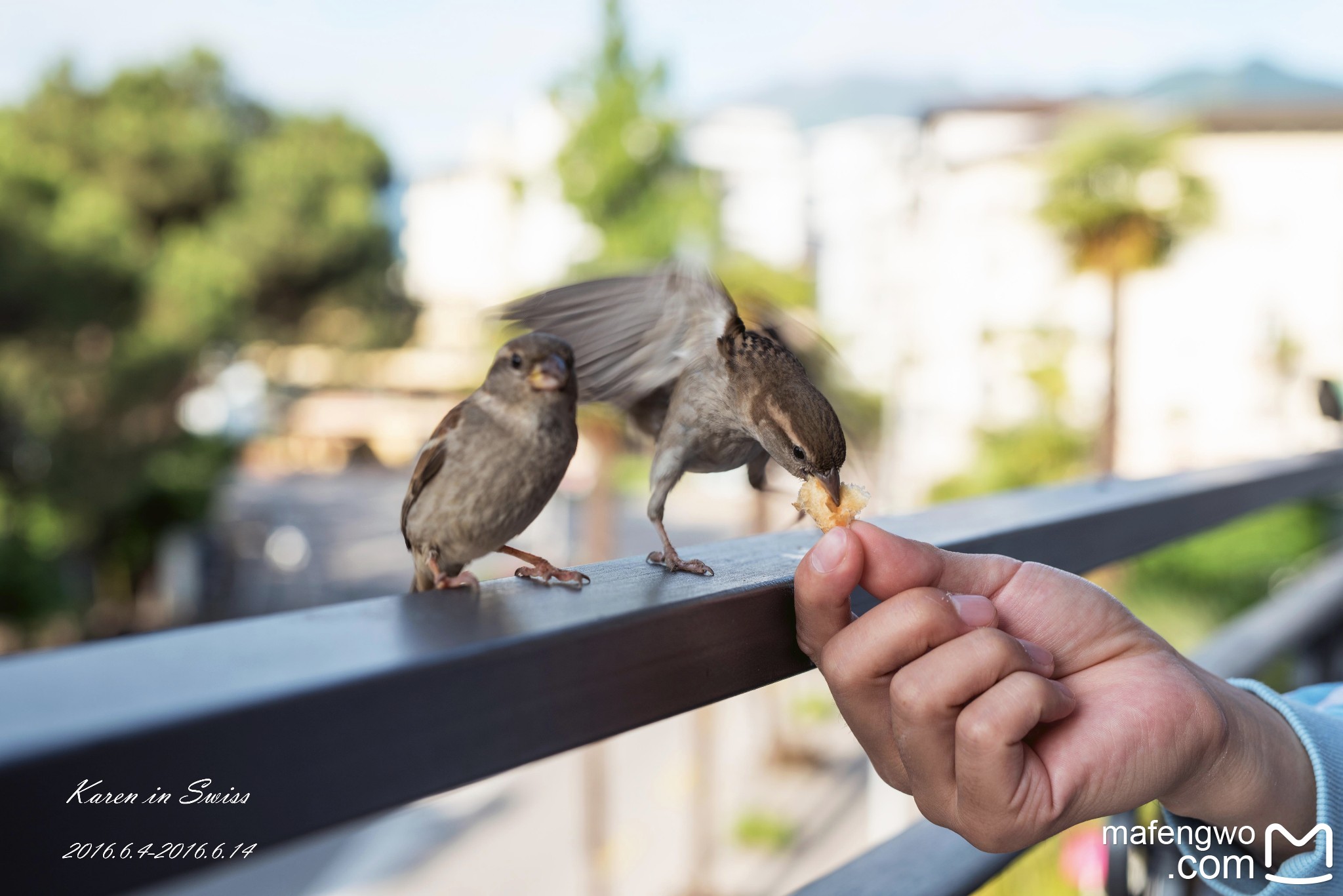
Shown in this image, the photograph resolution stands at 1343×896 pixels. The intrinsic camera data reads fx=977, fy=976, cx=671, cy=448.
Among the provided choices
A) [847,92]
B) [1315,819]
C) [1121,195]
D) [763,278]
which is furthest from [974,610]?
[847,92]

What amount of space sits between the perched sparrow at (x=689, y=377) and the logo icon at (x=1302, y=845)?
16.3 inches

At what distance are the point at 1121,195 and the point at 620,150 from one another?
3473 millimetres

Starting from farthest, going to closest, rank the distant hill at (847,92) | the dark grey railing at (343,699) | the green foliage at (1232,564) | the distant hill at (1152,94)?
the distant hill at (847,92), the distant hill at (1152,94), the green foliage at (1232,564), the dark grey railing at (343,699)

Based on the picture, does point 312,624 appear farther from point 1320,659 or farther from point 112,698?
point 1320,659

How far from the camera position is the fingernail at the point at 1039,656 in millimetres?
516

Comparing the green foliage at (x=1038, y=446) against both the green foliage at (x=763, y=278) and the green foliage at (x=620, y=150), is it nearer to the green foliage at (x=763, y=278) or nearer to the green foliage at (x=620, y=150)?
the green foliage at (x=763, y=278)

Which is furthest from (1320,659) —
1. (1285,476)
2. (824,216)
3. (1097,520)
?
(824,216)

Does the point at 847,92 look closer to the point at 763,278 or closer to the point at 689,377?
the point at 763,278

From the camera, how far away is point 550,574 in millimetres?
551

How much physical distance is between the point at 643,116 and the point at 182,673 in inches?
269

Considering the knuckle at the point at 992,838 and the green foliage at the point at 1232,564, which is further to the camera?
the green foliage at the point at 1232,564

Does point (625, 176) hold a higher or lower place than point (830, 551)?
higher

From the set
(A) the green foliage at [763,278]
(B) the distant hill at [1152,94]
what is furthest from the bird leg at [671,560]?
(B) the distant hill at [1152,94]

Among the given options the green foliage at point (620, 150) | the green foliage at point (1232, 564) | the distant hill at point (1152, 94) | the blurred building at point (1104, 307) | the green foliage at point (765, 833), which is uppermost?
the distant hill at point (1152, 94)
